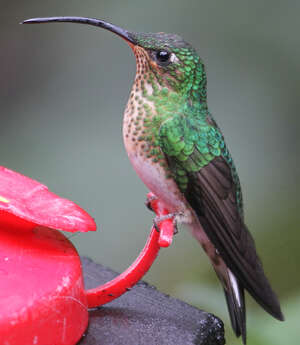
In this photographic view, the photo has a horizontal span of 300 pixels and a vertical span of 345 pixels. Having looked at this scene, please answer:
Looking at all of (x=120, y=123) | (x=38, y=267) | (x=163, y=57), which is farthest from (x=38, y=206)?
(x=120, y=123)

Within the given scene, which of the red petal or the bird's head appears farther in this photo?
the bird's head

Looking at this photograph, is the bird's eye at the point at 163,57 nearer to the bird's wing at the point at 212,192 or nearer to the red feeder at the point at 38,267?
the bird's wing at the point at 212,192

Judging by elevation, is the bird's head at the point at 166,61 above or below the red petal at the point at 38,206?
above

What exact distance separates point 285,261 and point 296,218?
254 millimetres

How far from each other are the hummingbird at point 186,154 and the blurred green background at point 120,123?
1.01 m

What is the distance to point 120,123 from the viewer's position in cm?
324

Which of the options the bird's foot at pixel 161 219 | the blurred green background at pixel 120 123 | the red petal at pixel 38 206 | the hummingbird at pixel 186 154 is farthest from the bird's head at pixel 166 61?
the blurred green background at pixel 120 123

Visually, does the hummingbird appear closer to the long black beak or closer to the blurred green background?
the long black beak

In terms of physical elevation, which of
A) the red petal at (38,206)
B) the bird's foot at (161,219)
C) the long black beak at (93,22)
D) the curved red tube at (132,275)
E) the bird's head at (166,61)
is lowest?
the curved red tube at (132,275)

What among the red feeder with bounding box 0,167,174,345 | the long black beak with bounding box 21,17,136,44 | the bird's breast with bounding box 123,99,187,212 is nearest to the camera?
the red feeder with bounding box 0,167,174,345

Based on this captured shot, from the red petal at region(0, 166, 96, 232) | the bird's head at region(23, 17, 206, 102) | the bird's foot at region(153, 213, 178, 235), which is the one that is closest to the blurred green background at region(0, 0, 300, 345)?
the bird's foot at region(153, 213, 178, 235)

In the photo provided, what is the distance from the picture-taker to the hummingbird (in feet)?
5.30

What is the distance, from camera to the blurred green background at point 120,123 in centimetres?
297

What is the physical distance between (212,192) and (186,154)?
13 centimetres
